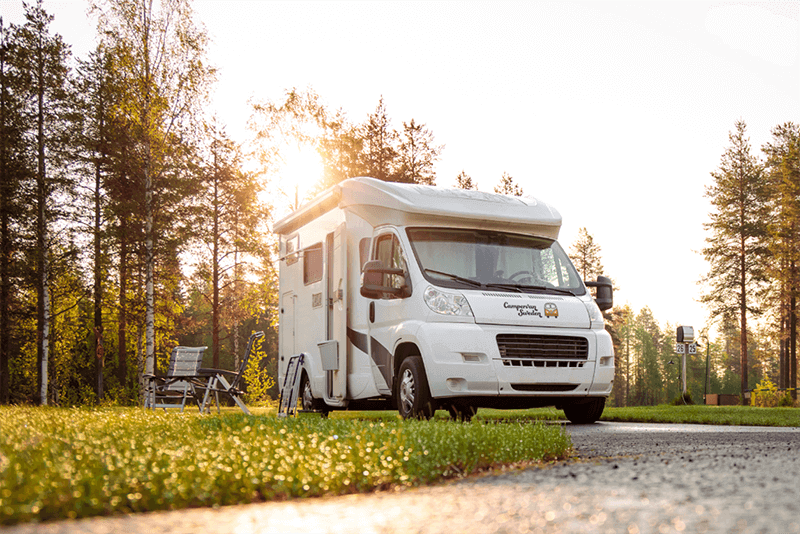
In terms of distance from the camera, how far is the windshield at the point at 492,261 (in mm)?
8883

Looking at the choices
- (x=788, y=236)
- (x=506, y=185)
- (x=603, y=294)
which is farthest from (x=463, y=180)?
(x=603, y=294)

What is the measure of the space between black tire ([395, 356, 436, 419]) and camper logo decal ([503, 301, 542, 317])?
3.59ft

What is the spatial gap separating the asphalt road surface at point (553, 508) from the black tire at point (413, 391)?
3.90 m

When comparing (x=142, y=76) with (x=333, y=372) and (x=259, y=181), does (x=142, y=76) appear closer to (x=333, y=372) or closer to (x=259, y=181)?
(x=259, y=181)

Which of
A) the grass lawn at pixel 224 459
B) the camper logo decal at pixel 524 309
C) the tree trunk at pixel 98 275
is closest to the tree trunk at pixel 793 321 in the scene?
the tree trunk at pixel 98 275

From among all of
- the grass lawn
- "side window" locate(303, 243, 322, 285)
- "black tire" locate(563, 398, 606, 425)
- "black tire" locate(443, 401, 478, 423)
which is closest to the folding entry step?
"side window" locate(303, 243, 322, 285)

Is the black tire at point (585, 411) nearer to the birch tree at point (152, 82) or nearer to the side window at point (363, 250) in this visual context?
the side window at point (363, 250)

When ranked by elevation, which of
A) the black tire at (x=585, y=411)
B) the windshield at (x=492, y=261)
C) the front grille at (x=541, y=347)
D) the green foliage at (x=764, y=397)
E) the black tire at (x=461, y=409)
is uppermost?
the windshield at (x=492, y=261)

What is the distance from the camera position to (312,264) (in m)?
11.3

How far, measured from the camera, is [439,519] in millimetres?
3098

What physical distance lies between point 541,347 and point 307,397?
13.0 ft

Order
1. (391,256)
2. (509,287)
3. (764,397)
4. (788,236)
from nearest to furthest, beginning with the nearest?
1. (509,287)
2. (391,256)
3. (764,397)
4. (788,236)

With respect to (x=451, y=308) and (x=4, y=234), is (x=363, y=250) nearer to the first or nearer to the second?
(x=451, y=308)

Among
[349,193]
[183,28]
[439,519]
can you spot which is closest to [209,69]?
[183,28]
